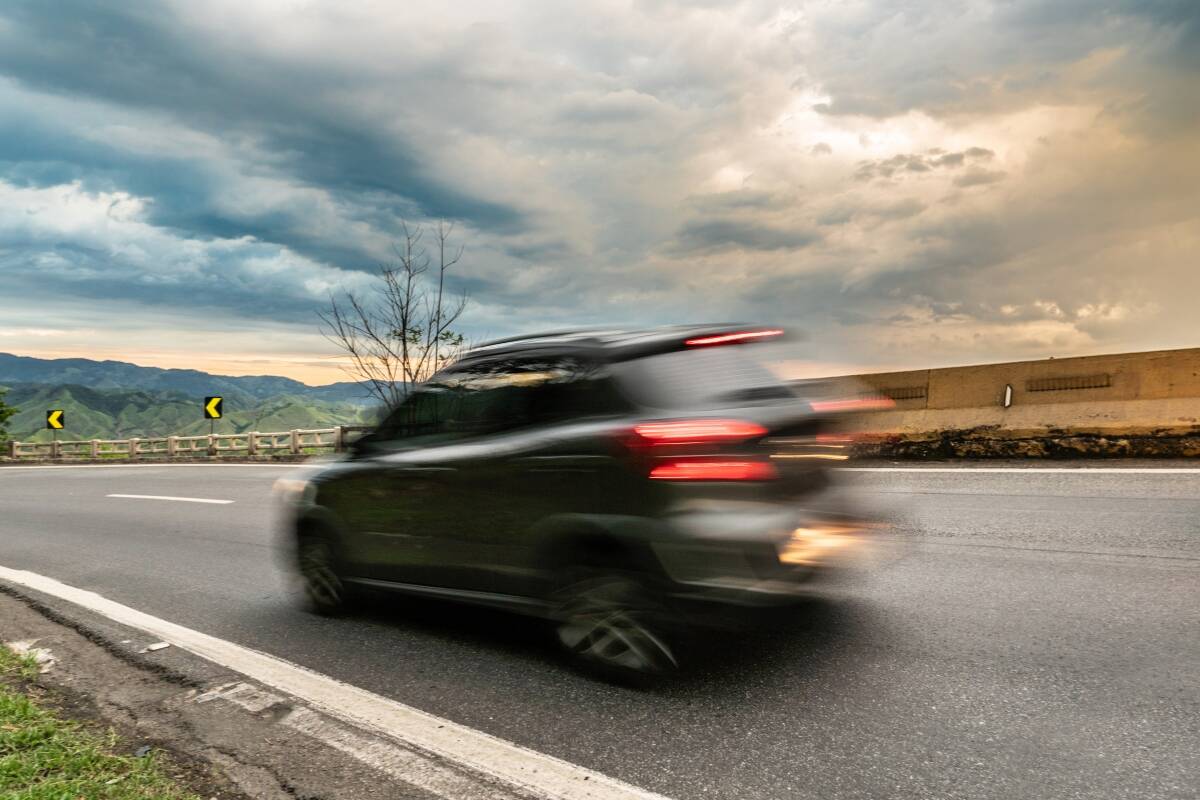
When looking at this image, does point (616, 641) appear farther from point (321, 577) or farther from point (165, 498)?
point (165, 498)

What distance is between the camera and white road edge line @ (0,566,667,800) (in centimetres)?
290

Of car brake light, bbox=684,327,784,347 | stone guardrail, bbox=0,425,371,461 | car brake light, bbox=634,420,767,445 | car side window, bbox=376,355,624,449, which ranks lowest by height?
stone guardrail, bbox=0,425,371,461

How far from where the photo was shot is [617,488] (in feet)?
12.1

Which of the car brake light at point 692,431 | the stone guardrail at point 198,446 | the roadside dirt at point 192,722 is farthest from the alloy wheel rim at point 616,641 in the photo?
the stone guardrail at point 198,446

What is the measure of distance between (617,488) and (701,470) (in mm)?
393

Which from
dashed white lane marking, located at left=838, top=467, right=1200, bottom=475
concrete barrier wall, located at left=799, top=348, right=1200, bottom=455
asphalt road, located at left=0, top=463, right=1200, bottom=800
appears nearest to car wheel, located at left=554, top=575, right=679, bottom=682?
asphalt road, located at left=0, top=463, right=1200, bottom=800

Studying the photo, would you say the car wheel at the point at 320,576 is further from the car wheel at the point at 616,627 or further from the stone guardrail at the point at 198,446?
the stone guardrail at the point at 198,446

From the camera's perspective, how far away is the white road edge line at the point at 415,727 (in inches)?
114

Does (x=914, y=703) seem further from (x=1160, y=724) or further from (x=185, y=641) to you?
(x=185, y=641)

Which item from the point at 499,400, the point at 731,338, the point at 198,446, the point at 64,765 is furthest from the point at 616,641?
the point at 198,446

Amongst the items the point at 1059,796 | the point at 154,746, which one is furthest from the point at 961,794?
the point at 154,746

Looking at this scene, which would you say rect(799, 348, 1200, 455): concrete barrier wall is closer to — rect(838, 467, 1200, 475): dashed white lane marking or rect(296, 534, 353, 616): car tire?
rect(838, 467, 1200, 475): dashed white lane marking

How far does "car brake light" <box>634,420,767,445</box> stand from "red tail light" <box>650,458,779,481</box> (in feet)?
0.30

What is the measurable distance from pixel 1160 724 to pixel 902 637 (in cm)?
127
